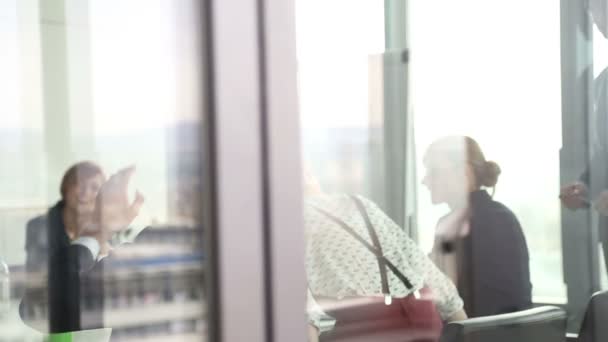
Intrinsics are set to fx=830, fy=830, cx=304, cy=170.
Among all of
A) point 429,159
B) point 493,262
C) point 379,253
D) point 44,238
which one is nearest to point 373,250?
point 379,253

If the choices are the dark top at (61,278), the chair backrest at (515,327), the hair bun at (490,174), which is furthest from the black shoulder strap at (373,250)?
the dark top at (61,278)

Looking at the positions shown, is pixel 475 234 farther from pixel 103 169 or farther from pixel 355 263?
pixel 103 169

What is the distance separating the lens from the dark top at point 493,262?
158 cm

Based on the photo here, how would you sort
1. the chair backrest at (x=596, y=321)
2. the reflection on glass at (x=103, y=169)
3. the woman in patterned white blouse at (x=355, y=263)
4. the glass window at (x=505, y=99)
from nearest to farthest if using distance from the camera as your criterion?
1. the reflection on glass at (x=103, y=169)
2. the woman in patterned white blouse at (x=355, y=263)
3. the glass window at (x=505, y=99)
4. the chair backrest at (x=596, y=321)

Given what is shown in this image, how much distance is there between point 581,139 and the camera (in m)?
1.78

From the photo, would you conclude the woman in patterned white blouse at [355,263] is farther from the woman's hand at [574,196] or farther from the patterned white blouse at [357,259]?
the woman's hand at [574,196]

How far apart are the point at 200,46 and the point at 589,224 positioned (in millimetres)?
1009

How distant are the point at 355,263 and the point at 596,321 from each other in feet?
2.21

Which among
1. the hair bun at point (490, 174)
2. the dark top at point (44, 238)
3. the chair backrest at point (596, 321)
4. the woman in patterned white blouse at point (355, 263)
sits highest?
the hair bun at point (490, 174)

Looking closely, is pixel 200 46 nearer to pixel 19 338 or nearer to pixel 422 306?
pixel 19 338

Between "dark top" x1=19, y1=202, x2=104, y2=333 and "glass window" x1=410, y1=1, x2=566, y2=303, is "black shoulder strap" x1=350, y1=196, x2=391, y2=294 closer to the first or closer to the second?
"glass window" x1=410, y1=1, x2=566, y2=303

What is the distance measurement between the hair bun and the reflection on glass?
26.2 inches

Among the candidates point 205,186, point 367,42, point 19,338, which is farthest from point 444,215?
point 19,338

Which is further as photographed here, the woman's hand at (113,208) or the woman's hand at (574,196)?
the woman's hand at (574,196)
